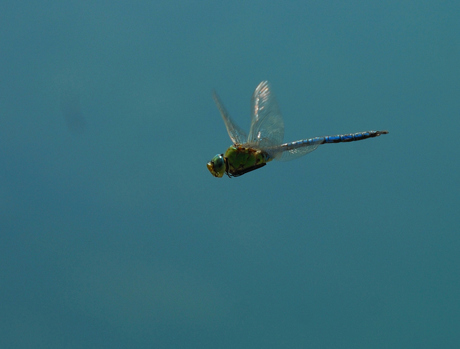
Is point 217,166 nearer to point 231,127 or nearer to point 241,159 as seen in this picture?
point 241,159

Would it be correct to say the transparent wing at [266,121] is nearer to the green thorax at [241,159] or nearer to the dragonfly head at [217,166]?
the green thorax at [241,159]

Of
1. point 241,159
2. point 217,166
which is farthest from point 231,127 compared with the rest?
point 217,166

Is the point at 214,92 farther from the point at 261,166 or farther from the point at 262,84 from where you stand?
the point at 261,166

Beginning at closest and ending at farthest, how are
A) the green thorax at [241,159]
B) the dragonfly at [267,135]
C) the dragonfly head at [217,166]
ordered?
the dragonfly head at [217,166] → the green thorax at [241,159] → the dragonfly at [267,135]

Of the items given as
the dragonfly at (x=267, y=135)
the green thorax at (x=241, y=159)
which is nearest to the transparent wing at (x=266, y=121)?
the dragonfly at (x=267, y=135)

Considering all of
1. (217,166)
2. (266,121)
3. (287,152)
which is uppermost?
(266,121)

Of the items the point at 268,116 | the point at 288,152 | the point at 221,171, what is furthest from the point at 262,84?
the point at 221,171

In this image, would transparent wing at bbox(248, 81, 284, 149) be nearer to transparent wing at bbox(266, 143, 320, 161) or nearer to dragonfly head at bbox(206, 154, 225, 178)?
transparent wing at bbox(266, 143, 320, 161)

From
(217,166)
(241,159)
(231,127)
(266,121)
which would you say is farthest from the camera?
(231,127)
